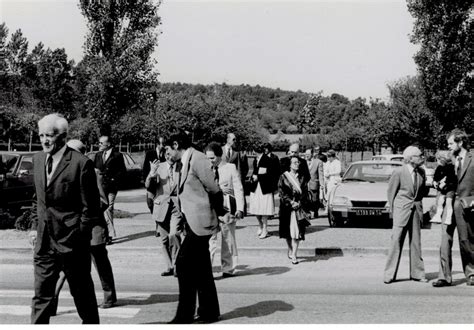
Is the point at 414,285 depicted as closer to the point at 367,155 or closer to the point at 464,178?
the point at 464,178

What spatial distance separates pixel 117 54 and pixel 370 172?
1956cm

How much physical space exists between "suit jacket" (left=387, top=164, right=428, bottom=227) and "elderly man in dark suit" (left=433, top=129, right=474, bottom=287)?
531mm

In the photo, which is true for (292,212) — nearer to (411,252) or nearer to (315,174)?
(411,252)

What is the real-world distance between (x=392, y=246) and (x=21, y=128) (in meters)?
48.6

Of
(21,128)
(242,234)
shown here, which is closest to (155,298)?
(242,234)

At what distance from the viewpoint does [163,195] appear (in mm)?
9523

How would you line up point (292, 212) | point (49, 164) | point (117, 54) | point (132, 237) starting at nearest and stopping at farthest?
point (49, 164) → point (292, 212) → point (132, 237) → point (117, 54)

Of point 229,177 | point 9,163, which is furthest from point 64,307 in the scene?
point 9,163

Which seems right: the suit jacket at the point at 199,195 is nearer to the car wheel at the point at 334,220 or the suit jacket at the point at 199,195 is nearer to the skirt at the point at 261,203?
the skirt at the point at 261,203

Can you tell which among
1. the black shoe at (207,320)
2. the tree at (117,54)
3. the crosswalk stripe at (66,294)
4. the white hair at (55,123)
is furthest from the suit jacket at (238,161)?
the tree at (117,54)

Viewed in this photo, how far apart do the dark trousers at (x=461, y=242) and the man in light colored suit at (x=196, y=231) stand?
3452mm

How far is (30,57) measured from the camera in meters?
70.1

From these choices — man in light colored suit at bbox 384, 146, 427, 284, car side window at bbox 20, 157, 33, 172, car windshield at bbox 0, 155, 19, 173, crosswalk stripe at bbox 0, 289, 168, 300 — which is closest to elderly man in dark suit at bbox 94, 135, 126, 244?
crosswalk stripe at bbox 0, 289, 168, 300

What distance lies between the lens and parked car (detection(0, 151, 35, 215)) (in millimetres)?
16922
